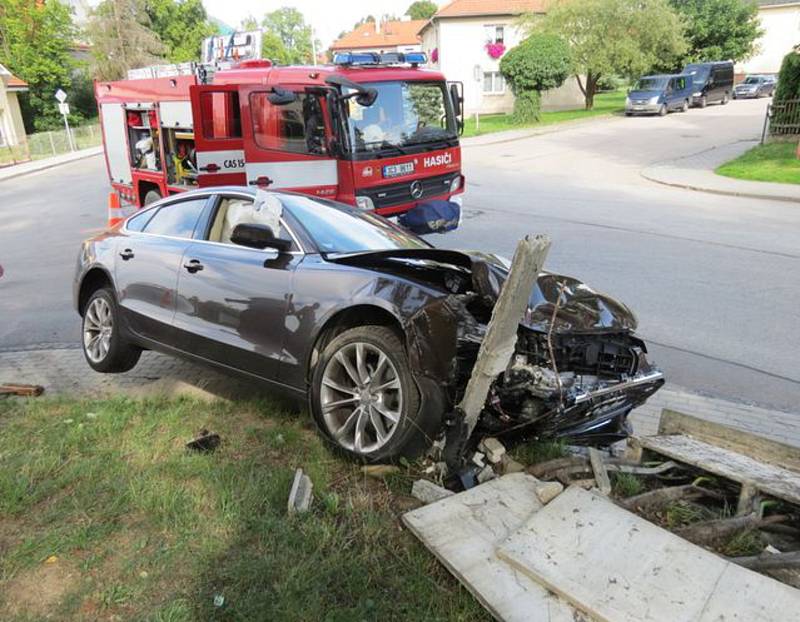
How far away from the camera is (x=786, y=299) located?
722 cm

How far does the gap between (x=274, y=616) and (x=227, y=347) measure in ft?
6.59

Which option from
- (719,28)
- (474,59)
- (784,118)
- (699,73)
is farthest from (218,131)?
(719,28)

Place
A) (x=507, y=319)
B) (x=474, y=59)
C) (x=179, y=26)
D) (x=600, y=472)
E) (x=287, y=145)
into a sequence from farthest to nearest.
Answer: (x=179, y=26) → (x=474, y=59) → (x=287, y=145) → (x=600, y=472) → (x=507, y=319)

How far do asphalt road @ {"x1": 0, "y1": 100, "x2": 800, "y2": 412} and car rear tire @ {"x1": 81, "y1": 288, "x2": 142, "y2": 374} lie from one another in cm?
139

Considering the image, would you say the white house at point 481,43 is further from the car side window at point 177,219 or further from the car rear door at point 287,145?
the car side window at point 177,219

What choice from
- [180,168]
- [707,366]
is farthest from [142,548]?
[180,168]

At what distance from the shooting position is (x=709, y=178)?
55.4 ft

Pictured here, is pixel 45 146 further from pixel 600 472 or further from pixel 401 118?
pixel 600 472

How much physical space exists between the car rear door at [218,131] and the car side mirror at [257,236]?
17.5 ft

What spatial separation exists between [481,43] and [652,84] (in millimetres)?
13903

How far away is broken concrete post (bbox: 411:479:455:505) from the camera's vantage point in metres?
3.31

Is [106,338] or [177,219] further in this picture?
[106,338]

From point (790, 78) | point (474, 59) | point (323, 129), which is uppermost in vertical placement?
point (474, 59)

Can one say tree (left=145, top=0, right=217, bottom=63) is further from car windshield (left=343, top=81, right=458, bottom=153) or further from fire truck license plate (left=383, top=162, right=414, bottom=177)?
fire truck license plate (left=383, top=162, right=414, bottom=177)
